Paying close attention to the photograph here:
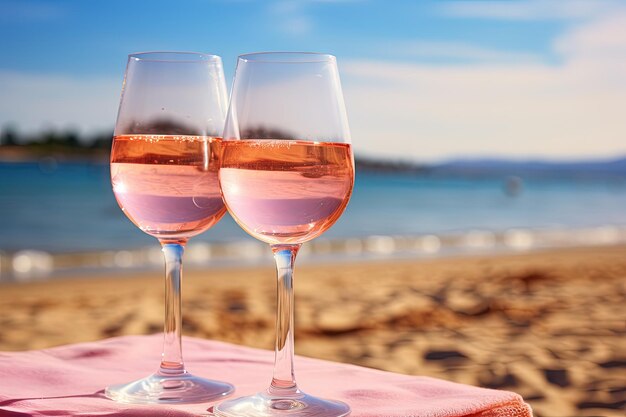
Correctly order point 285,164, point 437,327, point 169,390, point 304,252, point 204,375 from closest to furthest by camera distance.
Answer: point 285,164, point 169,390, point 204,375, point 437,327, point 304,252

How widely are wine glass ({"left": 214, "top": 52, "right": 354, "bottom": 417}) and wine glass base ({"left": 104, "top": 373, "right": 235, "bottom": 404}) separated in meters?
0.09

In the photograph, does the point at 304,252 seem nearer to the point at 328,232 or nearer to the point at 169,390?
the point at 328,232

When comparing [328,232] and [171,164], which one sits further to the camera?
[328,232]

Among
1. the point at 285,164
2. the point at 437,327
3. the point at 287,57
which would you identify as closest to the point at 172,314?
the point at 285,164

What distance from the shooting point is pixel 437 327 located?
15.0 ft

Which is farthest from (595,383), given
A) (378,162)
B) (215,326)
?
(378,162)

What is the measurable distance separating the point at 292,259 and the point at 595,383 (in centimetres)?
190

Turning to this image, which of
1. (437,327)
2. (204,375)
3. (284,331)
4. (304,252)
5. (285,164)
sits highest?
(285,164)

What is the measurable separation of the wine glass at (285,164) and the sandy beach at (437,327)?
1.51 meters

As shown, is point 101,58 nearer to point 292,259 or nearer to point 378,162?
point 378,162

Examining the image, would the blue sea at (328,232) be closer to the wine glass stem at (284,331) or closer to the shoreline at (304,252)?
the shoreline at (304,252)

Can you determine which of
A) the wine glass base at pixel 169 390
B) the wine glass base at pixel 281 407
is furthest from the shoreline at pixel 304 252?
the wine glass base at pixel 281 407

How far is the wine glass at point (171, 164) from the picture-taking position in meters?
1.45

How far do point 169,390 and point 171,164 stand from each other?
38 centimetres
